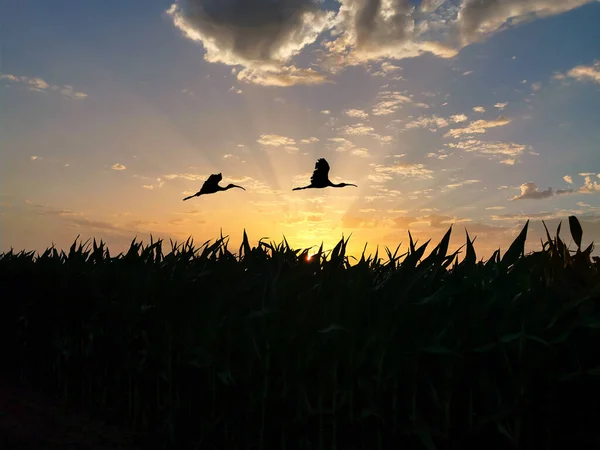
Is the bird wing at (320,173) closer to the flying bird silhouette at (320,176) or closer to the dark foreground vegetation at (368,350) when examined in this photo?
the flying bird silhouette at (320,176)

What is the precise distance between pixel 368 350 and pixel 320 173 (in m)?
2.06

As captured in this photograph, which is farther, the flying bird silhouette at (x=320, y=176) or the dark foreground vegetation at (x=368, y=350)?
the flying bird silhouette at (x=320, y=176)

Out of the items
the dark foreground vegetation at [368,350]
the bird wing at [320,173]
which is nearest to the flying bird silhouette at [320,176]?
the bird wing at [320,173]

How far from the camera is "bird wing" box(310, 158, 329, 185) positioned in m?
5.43

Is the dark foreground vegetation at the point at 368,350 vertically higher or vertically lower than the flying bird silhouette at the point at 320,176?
lower

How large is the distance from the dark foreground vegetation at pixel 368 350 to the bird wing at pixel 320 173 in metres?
0.80

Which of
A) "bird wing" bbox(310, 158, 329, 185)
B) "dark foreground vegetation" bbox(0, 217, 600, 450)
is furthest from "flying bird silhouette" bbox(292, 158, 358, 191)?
"dark foreground vegetation" bbox(0, 217, 600, 450)

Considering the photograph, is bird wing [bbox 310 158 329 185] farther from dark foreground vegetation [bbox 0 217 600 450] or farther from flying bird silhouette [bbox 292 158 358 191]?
dark foreground vegetation [bbox 0 217 600 450]

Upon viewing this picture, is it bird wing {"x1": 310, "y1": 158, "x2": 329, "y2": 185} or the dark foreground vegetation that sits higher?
bird wing {"x1": 310, "y1": 158, "x2": 329, "y2": 185}

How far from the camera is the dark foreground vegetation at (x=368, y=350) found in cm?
370

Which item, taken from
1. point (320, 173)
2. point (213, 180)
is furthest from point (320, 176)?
point (213, 180)

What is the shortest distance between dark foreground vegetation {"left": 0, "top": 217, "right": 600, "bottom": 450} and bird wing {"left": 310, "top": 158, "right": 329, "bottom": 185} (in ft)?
2.63

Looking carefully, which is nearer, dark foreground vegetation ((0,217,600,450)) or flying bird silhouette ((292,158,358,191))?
dark foreground vegetation ((0,217,600,450))

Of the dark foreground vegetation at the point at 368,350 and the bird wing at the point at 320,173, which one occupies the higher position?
the bird wing at the point at 320,173
